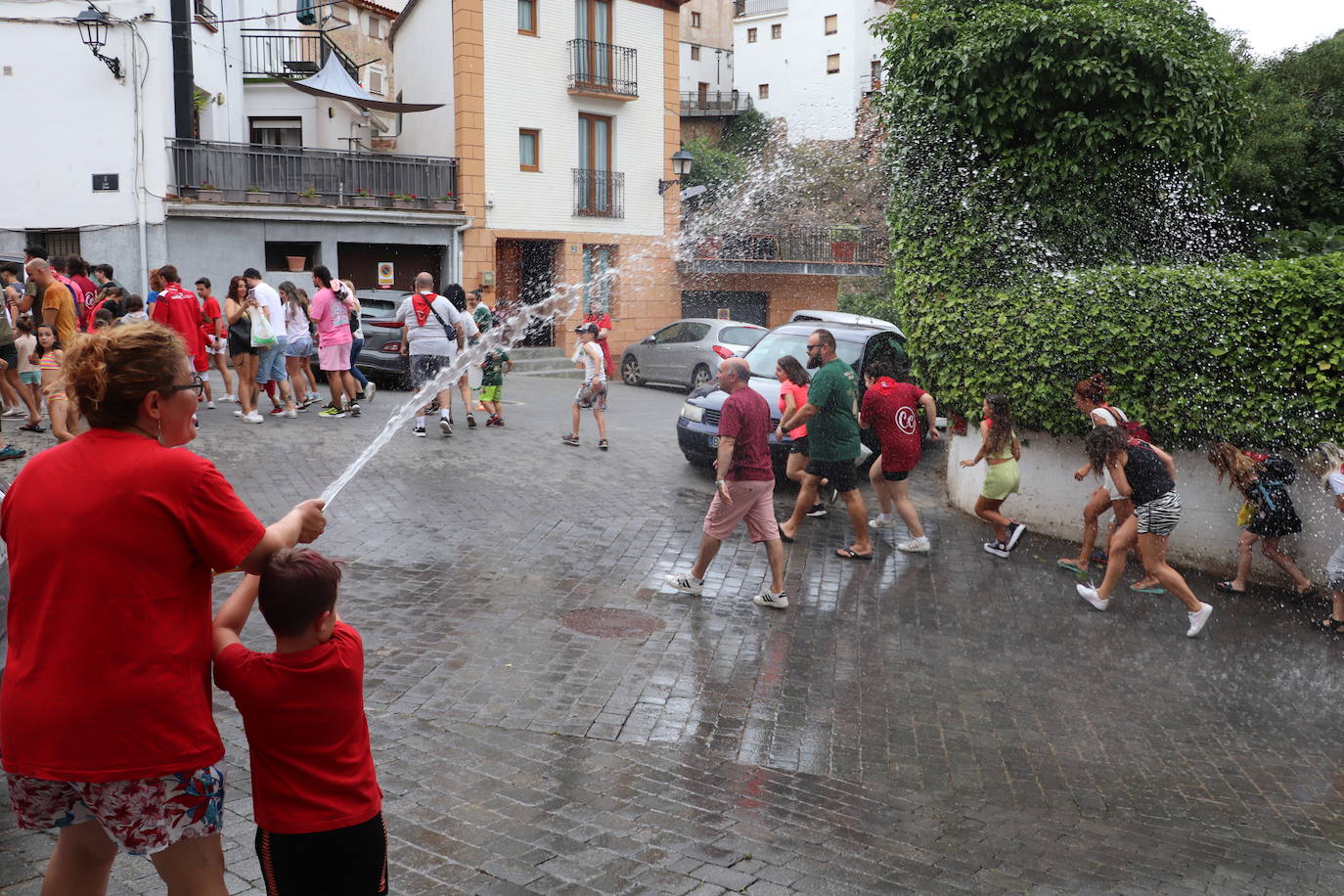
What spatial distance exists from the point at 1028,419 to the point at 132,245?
17951 mm

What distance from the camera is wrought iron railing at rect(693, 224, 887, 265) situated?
109ft

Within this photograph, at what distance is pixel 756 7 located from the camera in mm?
57062

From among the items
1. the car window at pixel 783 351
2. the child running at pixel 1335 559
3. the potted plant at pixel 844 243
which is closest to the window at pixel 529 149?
the potted plant at pixel 844 243

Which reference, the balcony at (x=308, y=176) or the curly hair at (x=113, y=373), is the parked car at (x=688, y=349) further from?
the curly hair at (x=113, y=373)

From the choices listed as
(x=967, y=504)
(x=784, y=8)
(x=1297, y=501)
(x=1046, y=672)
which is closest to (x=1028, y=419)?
(x=967, y=504)

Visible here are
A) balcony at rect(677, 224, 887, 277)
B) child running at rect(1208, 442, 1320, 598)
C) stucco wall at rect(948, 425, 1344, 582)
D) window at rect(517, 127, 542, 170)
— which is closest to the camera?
child running at rect(1208, 442, 1320, 598)

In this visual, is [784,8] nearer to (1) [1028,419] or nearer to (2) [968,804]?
(1) [1028,419]

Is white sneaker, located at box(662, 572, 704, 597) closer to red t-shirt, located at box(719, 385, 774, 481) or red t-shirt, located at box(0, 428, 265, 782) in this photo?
red t-shirt, located at box(719, 385, 774, 481)

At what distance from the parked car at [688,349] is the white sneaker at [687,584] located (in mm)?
12768

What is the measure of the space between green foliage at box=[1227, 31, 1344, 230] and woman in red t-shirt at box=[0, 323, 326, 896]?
1378 centimetres

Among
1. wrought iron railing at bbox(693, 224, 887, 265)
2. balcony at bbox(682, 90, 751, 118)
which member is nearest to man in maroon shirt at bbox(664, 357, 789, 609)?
wrought iron railing at bbox(693, 224, 887, 265)

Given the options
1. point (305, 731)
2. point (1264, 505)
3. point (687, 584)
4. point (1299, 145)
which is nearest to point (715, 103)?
point (1299, 145)

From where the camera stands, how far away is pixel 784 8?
5588 centimetres

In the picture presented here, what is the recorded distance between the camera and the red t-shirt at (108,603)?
2699mm
